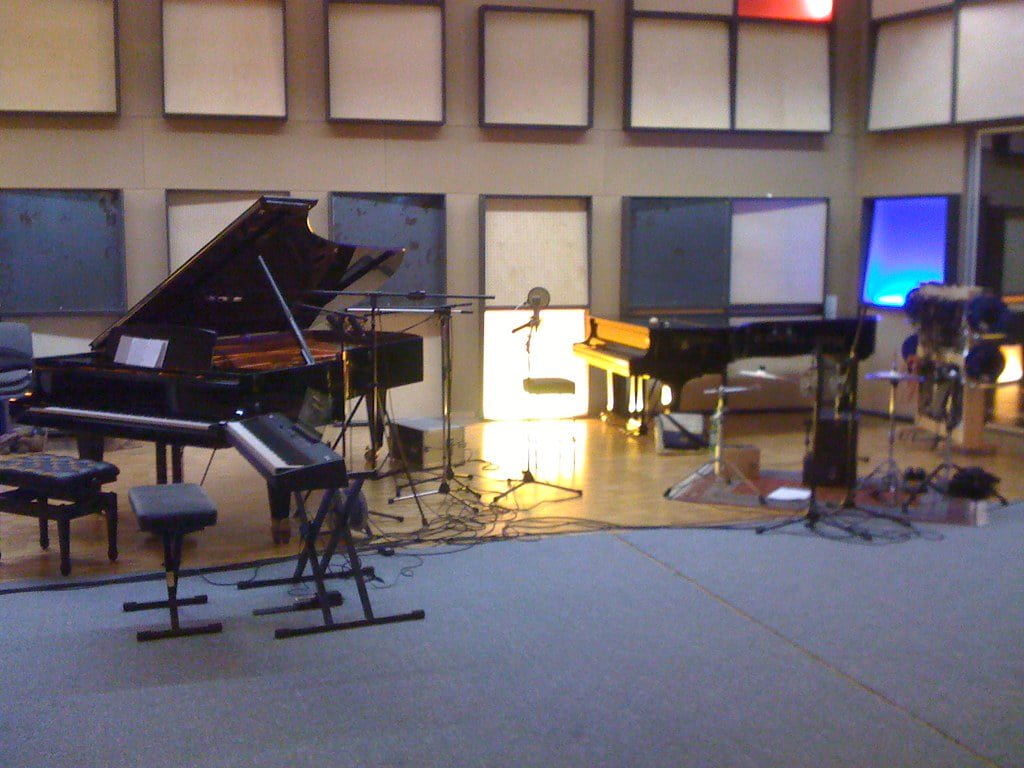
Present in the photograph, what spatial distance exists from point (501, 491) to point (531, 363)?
8.42 ft

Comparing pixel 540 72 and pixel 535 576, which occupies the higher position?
pixel 540 72

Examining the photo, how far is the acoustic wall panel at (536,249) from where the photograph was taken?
28.5ft

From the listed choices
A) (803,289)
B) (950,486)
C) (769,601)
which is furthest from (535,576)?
Result: (803,289)

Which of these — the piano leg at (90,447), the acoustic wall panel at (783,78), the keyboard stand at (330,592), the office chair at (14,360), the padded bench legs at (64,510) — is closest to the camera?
the keyboard stand at (330,592)

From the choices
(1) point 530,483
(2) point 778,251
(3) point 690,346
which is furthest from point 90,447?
(2) point 778,251

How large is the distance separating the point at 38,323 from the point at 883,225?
679 centimetres

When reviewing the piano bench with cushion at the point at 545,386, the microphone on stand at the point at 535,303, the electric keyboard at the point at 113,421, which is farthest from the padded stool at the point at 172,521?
the piano bench with cushion at the point at 545,386

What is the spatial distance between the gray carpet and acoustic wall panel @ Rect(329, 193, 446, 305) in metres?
3.84

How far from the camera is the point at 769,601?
4.49 meters

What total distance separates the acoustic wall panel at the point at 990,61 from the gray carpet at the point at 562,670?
430cm

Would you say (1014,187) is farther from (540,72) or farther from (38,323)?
(38,323)

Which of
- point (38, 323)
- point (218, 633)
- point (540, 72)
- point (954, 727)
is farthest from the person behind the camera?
point (540, 72)

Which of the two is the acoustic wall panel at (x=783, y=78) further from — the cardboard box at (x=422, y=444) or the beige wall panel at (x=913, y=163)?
the cardboard box at (x=422, y=444)

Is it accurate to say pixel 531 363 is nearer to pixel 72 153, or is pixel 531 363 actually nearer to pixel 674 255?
pixel 674 255
